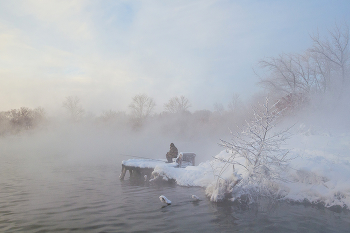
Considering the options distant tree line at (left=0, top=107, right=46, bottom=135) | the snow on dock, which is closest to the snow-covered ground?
the snow on dock

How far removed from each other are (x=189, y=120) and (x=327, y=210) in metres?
37.9

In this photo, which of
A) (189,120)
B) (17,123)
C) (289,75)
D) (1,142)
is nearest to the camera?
(289,75)

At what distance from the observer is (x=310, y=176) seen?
977cm

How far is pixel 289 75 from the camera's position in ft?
71.1

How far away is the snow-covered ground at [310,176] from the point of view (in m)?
8.91

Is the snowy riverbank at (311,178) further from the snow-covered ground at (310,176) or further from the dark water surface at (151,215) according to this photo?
the dark water surface at (151,215)

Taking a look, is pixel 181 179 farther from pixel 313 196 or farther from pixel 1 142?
pixel 1 142

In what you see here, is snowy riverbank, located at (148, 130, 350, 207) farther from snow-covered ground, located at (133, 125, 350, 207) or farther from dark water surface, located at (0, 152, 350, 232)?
dark water surface, located at (0, 152, 350, 232)

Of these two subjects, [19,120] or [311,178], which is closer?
[311,178]

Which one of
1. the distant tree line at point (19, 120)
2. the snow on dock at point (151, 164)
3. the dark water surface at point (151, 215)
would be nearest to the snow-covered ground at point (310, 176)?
the dark water surface at point (151, 215)

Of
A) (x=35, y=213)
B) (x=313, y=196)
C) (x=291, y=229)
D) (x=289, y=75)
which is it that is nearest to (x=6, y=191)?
(x=35, y=213)

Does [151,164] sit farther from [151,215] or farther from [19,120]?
[19,120]

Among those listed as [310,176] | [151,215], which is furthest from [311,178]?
[151,215]

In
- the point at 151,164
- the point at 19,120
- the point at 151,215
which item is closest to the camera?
the point at 151,215
